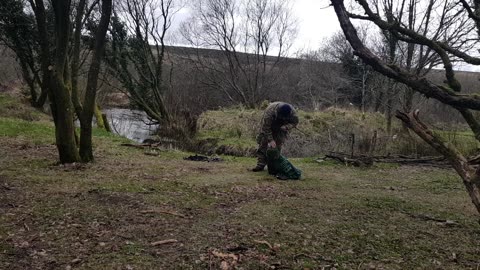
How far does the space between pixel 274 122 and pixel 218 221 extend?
402 centimetres

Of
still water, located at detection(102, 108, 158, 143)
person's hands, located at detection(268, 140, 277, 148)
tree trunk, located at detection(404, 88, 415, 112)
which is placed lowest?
still water, located at detection(102, 108, 158, 143)

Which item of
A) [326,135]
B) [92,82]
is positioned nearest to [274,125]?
[92,82]

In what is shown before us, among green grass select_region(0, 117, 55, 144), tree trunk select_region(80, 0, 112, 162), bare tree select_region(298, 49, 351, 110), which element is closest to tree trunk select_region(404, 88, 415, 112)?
bare tree select_region(298, 49, 351, 110)

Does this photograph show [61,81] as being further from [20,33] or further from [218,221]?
[20,33]

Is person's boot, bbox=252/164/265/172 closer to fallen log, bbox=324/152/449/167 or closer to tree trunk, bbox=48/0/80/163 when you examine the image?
fallen log, bbox=324/152/449/167

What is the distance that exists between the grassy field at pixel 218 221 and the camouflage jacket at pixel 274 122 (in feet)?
3.37

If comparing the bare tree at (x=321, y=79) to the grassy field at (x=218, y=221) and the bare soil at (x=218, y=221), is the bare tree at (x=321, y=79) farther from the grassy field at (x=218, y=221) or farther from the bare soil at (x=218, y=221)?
the bare soil at (x=218, y=221)

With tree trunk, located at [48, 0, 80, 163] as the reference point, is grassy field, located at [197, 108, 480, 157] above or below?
below

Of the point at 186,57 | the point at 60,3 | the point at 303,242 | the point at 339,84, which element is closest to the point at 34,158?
the point at 60,3

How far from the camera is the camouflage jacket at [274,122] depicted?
27.5ft

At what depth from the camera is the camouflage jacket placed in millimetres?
8391

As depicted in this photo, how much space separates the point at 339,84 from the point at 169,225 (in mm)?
31771

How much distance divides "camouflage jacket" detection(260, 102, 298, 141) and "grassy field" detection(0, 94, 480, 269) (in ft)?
3.37

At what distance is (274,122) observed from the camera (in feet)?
28.0
